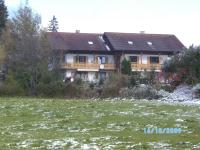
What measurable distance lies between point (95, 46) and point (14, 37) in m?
18.7

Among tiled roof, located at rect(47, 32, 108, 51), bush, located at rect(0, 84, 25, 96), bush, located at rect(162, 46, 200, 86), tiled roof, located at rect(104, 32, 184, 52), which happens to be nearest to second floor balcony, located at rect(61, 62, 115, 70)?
tiled roof, located at rect(47, 32, 108, 51)

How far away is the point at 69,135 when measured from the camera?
1301cm

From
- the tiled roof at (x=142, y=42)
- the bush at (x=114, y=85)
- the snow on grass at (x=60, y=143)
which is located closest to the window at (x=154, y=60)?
the tiled roof at (x=142, y=42)

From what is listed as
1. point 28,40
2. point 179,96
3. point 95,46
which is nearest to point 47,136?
point 179,96

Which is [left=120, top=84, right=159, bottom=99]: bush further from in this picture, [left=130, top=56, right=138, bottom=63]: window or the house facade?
[left=130, top=56, right=138, bottom=63]: window

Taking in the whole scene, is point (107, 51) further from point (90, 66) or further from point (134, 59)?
point (134, 59)

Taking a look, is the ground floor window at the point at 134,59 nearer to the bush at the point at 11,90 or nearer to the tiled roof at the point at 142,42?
the tiled roof at the point at 142,42

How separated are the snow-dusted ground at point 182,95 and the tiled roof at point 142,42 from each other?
39406 mm

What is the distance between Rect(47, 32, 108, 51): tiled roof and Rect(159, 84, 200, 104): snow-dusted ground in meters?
38.6

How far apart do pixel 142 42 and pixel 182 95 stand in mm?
43823

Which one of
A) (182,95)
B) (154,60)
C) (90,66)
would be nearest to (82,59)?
(90,66)

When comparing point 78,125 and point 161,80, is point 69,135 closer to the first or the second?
point 78,125

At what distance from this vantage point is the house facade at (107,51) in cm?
7088

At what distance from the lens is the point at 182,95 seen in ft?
96.8
